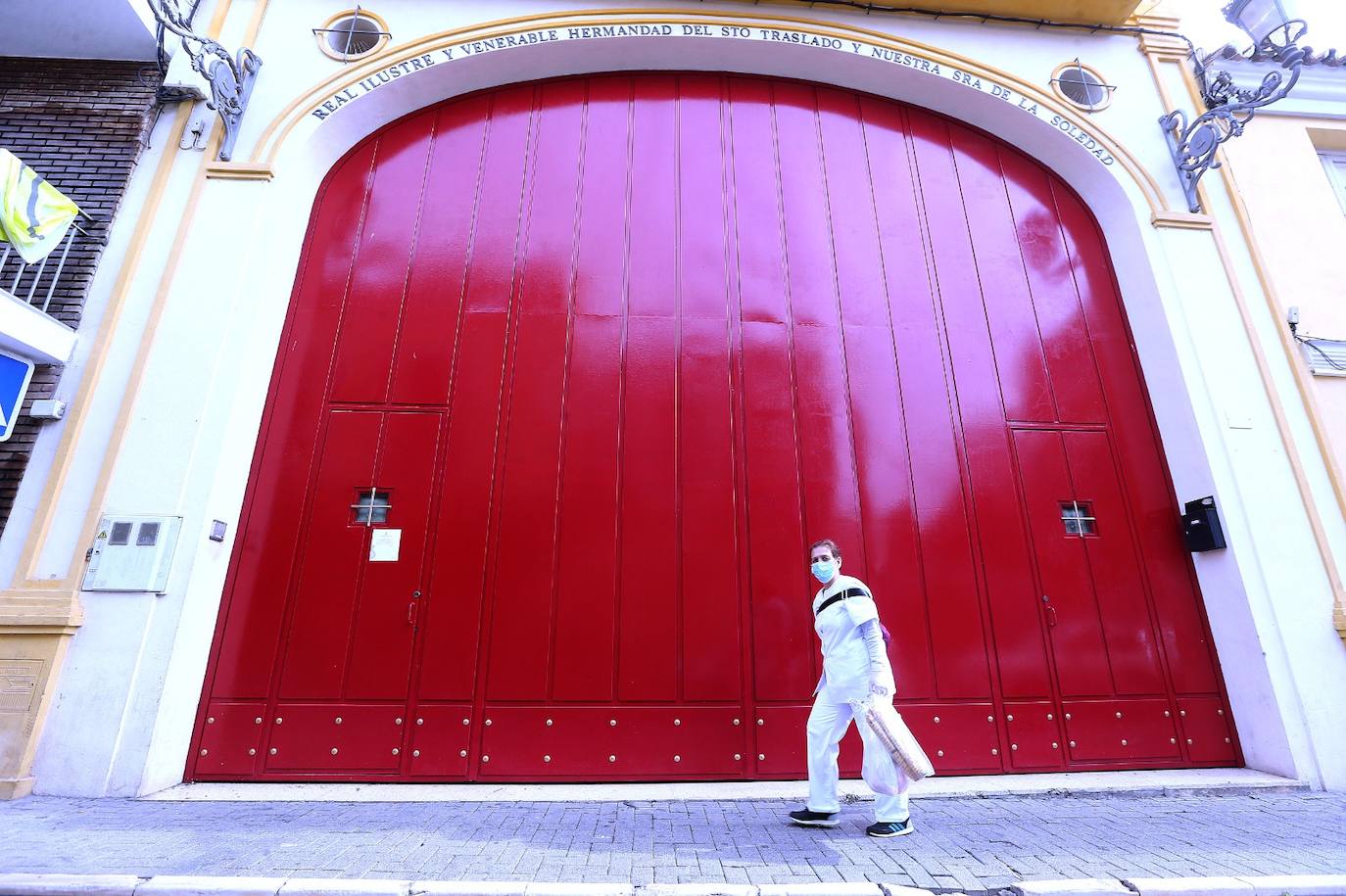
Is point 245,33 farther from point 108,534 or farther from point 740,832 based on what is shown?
point 740,832

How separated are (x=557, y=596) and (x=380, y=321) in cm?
291

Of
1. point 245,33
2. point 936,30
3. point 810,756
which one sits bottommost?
point 810,756

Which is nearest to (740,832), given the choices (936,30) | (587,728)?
(587,728)

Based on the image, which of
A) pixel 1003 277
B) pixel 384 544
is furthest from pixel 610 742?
pixel 1003 277

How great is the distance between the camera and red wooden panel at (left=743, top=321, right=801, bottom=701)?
479 centimetres

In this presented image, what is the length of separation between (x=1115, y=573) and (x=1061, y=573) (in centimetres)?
49

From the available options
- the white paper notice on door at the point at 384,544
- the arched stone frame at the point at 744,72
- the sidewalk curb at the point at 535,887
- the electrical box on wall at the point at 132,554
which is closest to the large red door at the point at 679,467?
the white paper notice on door at the point at 384,544

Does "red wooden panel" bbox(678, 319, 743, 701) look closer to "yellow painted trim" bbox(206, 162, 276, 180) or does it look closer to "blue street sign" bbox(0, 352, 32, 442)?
"yellow painted trim" bbox(206, 162, 276, 180)

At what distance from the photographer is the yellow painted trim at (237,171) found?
5434 millimetres

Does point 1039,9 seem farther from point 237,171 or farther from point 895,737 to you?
point 237,171

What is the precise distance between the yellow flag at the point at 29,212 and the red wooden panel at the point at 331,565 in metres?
2.19

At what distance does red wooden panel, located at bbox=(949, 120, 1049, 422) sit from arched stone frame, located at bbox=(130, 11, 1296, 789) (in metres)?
0.48

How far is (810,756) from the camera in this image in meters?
3.56

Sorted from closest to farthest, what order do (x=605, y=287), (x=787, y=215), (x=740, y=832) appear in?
(x=740, y=832) < (x=605, y=287) < (x=787, y=215)
